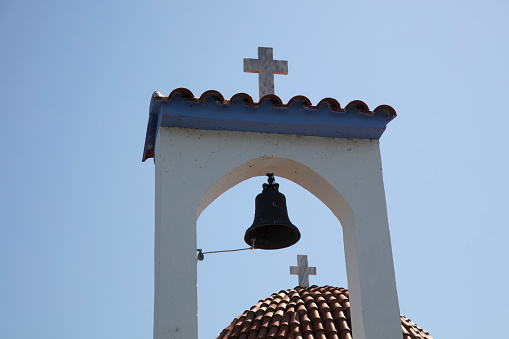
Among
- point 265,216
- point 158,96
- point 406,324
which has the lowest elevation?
point 406,324

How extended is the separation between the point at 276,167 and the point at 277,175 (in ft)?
0.37

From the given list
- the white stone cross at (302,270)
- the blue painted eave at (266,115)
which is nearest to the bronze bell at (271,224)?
the blue painted eave at (266,115)

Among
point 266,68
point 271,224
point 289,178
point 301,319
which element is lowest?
point 301,319

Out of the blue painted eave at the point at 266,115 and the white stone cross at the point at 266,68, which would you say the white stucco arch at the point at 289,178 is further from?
the white stone cross at the point at 266,68

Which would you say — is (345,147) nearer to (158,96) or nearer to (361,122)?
(361,122)

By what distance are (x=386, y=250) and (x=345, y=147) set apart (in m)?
0.78

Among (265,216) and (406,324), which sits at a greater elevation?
(265,216)

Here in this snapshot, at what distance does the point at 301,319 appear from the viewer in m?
7.55

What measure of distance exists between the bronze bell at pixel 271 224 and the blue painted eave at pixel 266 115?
0.42 meters

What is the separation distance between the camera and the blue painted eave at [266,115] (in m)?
5.51

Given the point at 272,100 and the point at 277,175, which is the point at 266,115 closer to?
the point at 272,100

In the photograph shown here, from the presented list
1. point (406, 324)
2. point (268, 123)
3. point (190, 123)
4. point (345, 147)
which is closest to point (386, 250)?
point (345, 147)

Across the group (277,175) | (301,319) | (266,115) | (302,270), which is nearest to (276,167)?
(277,175)

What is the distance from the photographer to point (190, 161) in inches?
215
